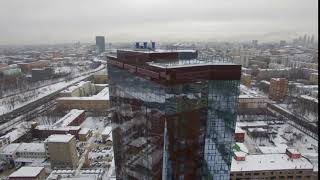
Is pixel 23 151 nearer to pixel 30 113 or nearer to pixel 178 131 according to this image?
pixel 30 113

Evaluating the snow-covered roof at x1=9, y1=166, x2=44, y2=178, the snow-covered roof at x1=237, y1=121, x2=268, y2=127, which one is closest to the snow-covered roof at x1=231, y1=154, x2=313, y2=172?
the snow-covered roof at x1=237, y1=121, x2=268, y2=127

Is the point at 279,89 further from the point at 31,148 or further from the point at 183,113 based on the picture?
the point at 183,113

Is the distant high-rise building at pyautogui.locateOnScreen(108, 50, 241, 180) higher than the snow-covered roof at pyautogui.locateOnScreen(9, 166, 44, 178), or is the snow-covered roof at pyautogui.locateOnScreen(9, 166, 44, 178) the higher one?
the distant high-rise building at pyautogui.locateOnScreen(108, 50, 241, 180)

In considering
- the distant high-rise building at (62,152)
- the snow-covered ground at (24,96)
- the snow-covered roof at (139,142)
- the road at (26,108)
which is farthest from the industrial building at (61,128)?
the snow-covered roof at (139,142)

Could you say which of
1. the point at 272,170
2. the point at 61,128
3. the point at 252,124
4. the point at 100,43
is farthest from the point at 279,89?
the point at 100,43

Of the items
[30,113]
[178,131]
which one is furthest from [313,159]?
[30,113]

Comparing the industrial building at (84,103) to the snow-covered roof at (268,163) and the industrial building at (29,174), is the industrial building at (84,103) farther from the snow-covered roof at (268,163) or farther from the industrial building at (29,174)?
the snow-covered roof at (268,163)

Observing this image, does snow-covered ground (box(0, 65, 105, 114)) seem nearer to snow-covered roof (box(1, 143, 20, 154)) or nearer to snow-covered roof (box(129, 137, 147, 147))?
snow-covered roof (box(1, 143, 20, 154))

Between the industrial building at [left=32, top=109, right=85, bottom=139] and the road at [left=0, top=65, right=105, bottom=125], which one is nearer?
the industrial building at [left=32, top=109, right=85, bottom=139]
